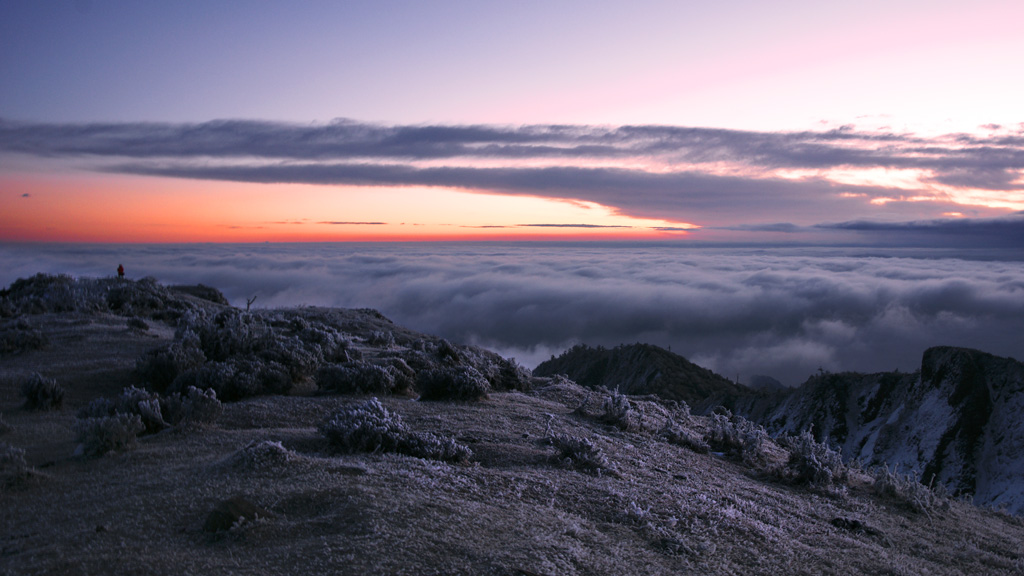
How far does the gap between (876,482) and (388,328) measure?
46.4ft

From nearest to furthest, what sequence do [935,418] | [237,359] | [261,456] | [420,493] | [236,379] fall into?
1. [420,493]
2. [261,456]
3. [236,379]
4. [237,359]
5. [935,418]

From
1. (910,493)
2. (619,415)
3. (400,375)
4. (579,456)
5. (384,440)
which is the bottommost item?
(910,493)

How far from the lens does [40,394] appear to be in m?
6.81

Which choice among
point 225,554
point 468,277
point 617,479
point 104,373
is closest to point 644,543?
point 617,479

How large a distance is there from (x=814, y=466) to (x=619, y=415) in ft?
7.94

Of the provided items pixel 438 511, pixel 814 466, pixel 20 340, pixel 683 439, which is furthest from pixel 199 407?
pixel 814 466

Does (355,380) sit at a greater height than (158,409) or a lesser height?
lesser

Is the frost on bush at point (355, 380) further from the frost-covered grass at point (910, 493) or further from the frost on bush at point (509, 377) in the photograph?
the frost-covered grass at point (910, 493)

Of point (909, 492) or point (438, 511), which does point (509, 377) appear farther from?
point (438, 511)

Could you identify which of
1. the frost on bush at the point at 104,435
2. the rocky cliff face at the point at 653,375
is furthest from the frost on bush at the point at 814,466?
the rocky cliff face at the point at 653,375

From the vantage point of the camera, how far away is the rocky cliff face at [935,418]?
1852 cm

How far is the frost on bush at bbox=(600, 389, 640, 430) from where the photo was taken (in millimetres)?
8031

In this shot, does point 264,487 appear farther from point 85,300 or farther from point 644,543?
point 85,300

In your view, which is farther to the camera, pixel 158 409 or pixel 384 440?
pixel 158 409
